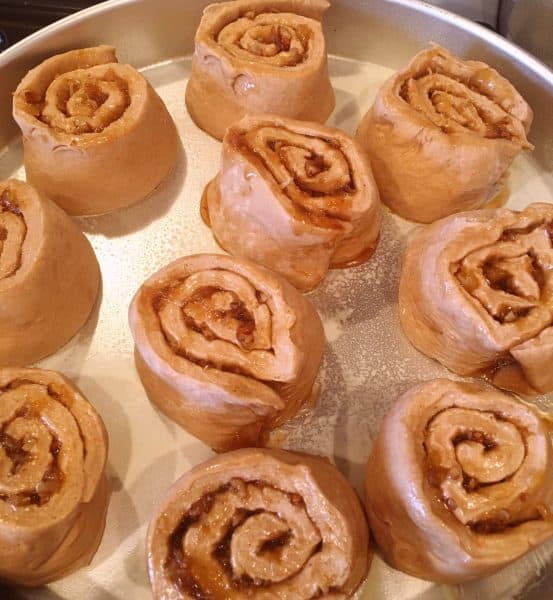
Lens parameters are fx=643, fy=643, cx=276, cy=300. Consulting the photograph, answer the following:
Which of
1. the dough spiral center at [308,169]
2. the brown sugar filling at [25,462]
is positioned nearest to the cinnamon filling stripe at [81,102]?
the dough spiral center at [308,169]

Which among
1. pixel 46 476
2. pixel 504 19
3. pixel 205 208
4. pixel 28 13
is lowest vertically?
pixel 46 476

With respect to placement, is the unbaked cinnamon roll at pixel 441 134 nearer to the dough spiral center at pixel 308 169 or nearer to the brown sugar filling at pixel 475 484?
the dough spiral center at pixel 308 169

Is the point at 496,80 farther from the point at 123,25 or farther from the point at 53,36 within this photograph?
the point at 53,36

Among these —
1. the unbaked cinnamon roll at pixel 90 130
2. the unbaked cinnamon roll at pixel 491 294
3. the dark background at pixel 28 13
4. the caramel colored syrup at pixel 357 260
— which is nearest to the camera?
the unbaked cinnamon roll at pixel 491 294

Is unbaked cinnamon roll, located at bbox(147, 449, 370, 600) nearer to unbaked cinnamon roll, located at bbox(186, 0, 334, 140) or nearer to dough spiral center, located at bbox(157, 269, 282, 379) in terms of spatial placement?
dough spiral center, located at bbox(157, 269, 282, 379)

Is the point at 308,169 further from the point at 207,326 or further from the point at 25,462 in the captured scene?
the point at 25,462

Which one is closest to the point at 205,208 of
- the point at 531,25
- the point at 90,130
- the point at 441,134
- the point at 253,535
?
the point at 90,130

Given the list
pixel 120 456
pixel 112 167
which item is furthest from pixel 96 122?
pixel 120 456
